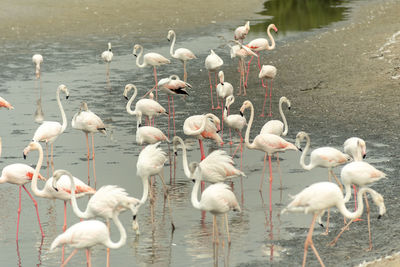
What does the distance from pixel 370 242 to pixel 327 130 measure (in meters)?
4.71

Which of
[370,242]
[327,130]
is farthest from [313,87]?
[370,242]

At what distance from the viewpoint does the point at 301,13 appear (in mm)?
26828

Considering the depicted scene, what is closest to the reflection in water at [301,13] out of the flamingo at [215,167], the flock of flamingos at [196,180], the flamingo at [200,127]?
the flamingo at [200,127]

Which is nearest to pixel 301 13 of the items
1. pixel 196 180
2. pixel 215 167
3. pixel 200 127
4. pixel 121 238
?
pixel 200 127

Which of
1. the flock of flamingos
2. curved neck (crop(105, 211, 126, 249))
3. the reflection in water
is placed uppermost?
the reflection in water

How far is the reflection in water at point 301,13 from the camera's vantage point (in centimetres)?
2384

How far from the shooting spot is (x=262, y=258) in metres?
7.47

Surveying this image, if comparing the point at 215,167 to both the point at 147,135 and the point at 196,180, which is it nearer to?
the point at 196,180

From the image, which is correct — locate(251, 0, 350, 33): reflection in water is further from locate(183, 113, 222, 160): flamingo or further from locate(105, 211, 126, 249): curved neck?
locate(105, 211, 126, 249): curved neck

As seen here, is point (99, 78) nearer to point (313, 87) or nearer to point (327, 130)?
point (313, 87)

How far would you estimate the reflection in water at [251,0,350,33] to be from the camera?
78.2 ft

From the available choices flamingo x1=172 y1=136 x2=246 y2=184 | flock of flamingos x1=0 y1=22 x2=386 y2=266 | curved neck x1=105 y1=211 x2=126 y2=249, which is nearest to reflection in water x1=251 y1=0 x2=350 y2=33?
flock of flamingos x1=0 y1=22 x2=386 y2=266

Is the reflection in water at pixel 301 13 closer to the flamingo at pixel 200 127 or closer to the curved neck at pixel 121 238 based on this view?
the flamingo at pixel 200 127

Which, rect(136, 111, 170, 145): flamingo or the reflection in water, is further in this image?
the reflection in water
